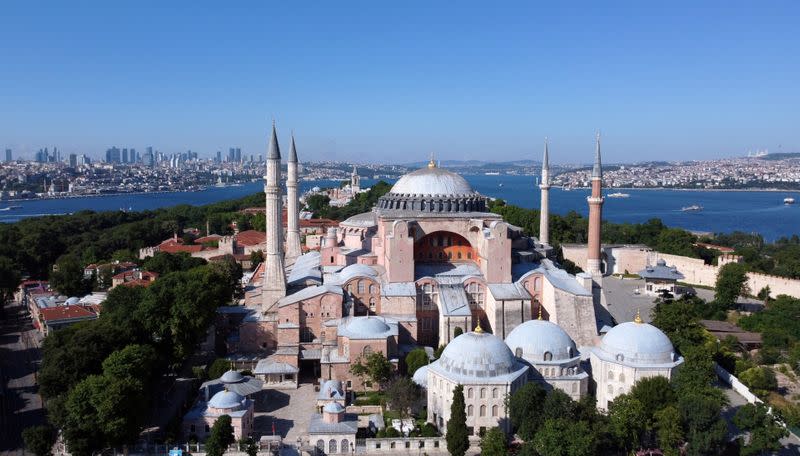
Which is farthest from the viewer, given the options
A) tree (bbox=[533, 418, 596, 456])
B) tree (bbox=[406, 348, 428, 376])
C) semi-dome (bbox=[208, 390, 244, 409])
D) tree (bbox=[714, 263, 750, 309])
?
tree (bbox=[714, 263, 750, 309])

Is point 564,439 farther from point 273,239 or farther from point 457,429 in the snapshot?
point 273,239

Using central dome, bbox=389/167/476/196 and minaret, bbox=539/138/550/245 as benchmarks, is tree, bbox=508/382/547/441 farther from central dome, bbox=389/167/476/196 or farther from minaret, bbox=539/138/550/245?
minaret, bbox=539/138/550/245

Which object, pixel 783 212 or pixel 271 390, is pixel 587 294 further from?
pixel 783 212

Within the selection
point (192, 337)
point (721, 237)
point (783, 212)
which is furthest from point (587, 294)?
point (783, 212)

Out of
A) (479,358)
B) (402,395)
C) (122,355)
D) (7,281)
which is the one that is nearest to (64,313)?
(7,281)

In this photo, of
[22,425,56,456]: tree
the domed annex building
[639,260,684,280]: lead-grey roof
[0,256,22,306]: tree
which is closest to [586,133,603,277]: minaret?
the domed annex building

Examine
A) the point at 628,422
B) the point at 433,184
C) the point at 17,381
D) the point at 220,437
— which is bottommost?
the point at 17,381
